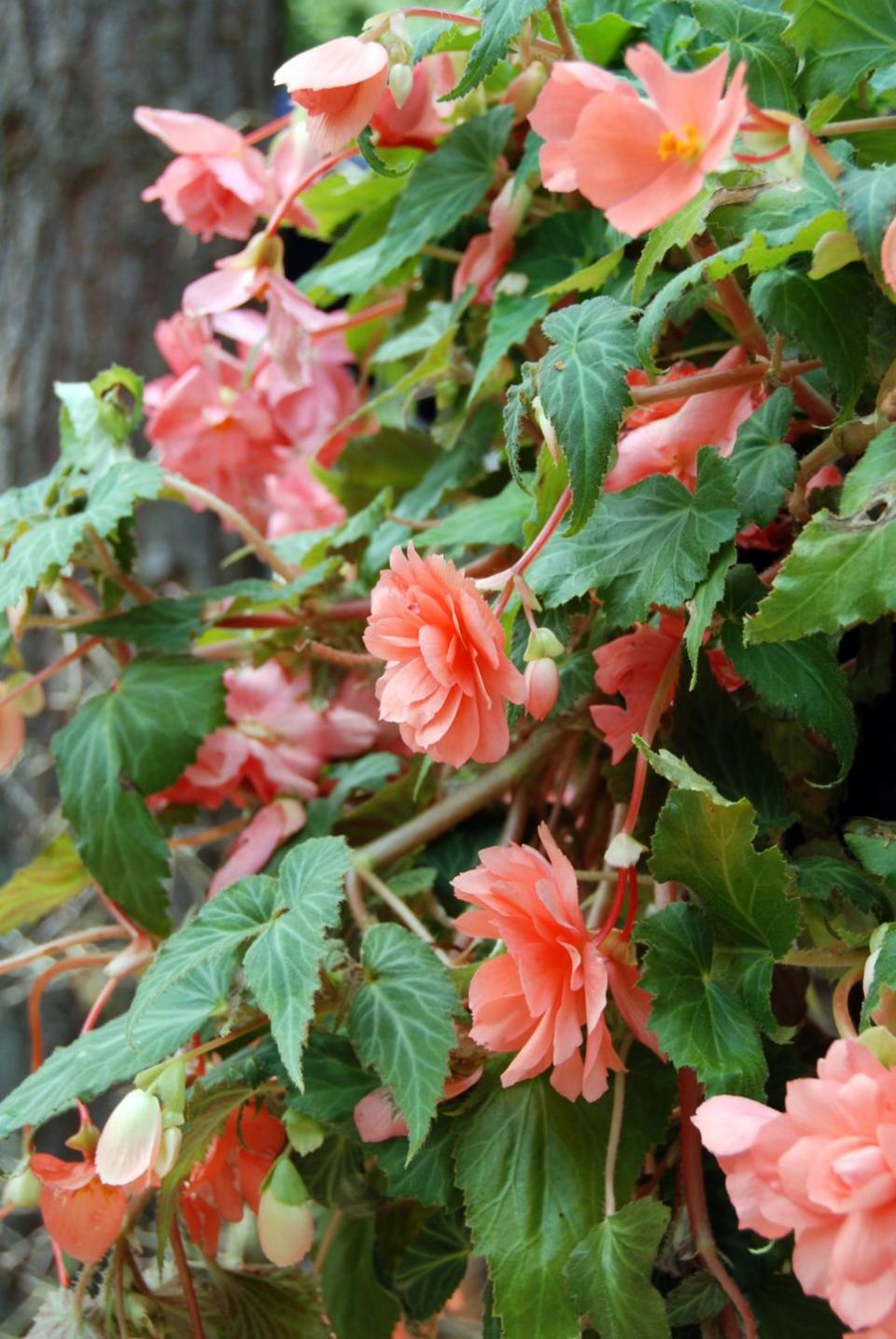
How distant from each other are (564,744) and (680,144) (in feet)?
1.01

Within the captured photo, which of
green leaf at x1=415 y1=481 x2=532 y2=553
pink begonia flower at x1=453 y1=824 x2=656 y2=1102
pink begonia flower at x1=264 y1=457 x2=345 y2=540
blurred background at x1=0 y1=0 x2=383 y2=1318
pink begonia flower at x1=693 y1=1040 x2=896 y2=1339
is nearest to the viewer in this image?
pink begonia flower at x1=693 y1=1040 x2=896 y2=1339

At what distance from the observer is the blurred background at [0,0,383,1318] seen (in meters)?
1.12

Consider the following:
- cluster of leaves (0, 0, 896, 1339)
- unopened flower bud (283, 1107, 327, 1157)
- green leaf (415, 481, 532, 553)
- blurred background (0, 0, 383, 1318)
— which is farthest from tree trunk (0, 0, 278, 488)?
unopened flower bud (283, 1107, 327, 1157)

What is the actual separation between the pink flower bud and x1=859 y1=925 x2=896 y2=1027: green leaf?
0.11 m

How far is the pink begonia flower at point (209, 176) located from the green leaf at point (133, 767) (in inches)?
9.5

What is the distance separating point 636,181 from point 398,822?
365mm

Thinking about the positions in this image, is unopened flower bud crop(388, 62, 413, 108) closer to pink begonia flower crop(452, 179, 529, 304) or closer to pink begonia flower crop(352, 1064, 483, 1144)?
pink begonia flower crop(452, 179, 529, 304)

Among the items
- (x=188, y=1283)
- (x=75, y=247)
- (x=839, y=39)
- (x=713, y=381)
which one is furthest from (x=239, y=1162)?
(x=75, y=247)

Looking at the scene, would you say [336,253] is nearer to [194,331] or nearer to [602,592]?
[194,331]

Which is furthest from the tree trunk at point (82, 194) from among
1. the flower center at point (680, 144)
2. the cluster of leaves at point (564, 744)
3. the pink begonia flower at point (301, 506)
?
the flower center at point (680, 144)

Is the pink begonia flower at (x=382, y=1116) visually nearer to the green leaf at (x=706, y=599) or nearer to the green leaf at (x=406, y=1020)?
the green leaf at (x=406, y=1020)

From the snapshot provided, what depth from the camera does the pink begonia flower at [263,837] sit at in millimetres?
→ 590

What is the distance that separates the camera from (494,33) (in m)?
0.36

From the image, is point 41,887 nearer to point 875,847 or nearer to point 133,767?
point 133,767
